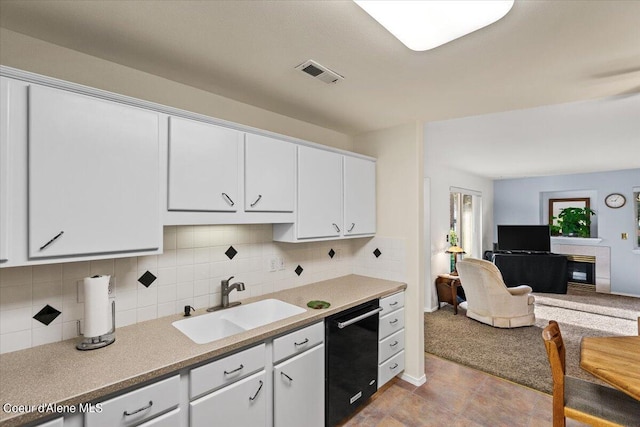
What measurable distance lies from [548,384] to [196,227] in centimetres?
328

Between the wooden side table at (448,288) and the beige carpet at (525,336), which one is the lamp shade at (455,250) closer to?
the wooden side table at (448,288)

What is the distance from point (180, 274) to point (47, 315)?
0.64 meters

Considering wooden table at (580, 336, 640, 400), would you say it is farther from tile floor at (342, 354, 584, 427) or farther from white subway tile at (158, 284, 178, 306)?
white subway tile at (158, 284, 178, 306)

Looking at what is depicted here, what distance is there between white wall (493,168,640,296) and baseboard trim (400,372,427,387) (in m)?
5.82

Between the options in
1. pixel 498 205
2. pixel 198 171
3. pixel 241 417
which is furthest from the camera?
pixel 498 205

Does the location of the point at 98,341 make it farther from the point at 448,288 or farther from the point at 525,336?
the point at 448,288

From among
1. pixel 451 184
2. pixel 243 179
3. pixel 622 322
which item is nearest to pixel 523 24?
pixel 243 179

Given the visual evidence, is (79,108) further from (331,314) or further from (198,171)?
(331,314)

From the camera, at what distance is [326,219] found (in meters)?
2.46

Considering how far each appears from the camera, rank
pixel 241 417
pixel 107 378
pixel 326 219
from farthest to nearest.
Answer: pixel 326 219 < pixel 241 417 < pixel 107 378

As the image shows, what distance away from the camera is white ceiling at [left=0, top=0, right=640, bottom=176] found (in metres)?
1.27

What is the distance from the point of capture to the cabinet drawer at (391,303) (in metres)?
2.51

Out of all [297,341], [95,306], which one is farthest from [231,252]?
[95,306]

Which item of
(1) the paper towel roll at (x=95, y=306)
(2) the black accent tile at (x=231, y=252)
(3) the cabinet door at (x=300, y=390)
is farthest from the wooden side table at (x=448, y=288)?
(1) the paper towel roll at (x=95, y=306)
